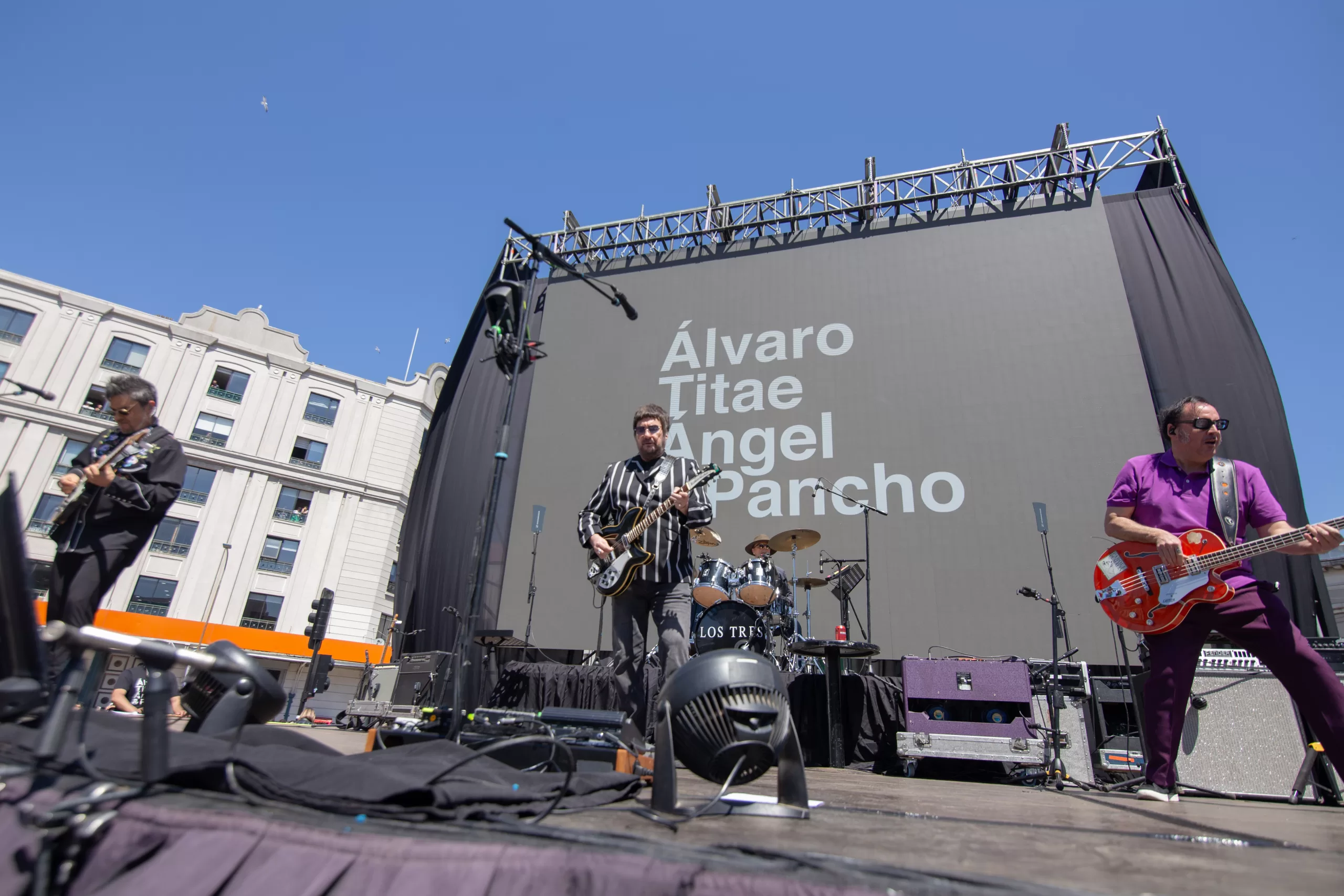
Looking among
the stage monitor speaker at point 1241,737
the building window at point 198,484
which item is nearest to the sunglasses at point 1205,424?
the stage monitor speaker at point 1241,737

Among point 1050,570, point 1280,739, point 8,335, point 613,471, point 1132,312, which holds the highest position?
point 8,335

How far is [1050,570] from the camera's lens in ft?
22.3

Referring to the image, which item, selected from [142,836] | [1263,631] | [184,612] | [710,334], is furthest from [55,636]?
[184,612]

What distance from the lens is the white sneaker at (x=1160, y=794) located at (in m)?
2.26

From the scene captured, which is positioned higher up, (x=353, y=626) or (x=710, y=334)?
(x=710, y=334)

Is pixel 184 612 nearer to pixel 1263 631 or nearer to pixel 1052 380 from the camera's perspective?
pixel 1052 380

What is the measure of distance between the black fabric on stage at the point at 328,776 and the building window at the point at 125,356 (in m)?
27.0

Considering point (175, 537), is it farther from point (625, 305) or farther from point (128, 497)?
point (128, 497)

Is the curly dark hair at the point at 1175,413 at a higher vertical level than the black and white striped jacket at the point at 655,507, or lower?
higher

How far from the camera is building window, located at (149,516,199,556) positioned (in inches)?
819

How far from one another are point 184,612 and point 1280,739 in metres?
25.2

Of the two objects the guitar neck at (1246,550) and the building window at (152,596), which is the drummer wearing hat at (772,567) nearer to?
the guitar neck at (1246,550)

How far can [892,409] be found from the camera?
8891 millimetres

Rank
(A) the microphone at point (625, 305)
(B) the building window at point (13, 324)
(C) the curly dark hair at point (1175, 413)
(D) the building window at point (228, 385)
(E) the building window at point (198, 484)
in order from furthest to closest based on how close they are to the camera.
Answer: (D) the building window at point (228, 385), (E) the building window at point (198, 484), (B) the building window at point (13, 324), (A) the microphone at point (625, 305), (C) the curly dark hair at point (1175, 413)
